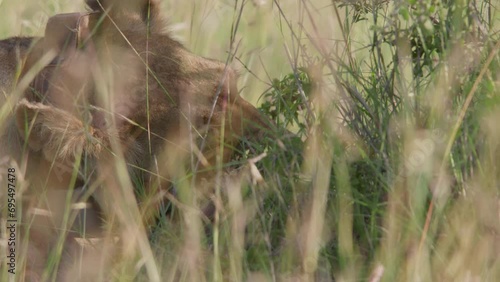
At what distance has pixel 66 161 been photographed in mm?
3061

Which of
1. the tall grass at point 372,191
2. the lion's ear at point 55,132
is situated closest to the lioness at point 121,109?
the lion's ear at point 55,132

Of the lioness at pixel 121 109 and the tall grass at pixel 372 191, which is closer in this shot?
the tall grass at pixel 372 191

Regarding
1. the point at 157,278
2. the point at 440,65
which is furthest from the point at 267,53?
the point at 157,278

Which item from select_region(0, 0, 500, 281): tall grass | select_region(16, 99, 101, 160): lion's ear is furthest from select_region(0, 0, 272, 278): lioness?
select_region(0, 0, 500, 281): tall grass

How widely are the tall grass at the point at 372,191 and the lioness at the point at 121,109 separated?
0.14m

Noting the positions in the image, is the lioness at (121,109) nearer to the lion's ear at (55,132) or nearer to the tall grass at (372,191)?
the lion's ear at (55,132)

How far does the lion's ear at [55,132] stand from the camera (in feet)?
9.78

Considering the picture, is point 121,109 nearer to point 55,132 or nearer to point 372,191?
point 55,132

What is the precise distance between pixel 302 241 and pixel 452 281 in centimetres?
42

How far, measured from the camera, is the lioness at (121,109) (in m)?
3.02

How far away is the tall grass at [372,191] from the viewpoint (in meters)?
2.48

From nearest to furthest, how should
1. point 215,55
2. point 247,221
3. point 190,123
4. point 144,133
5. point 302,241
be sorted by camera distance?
point 302,241, point 247,221, point 190,123, point 144,133, point 215,55

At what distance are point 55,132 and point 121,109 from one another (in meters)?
0.25

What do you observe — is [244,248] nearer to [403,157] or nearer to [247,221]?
[247,221]
